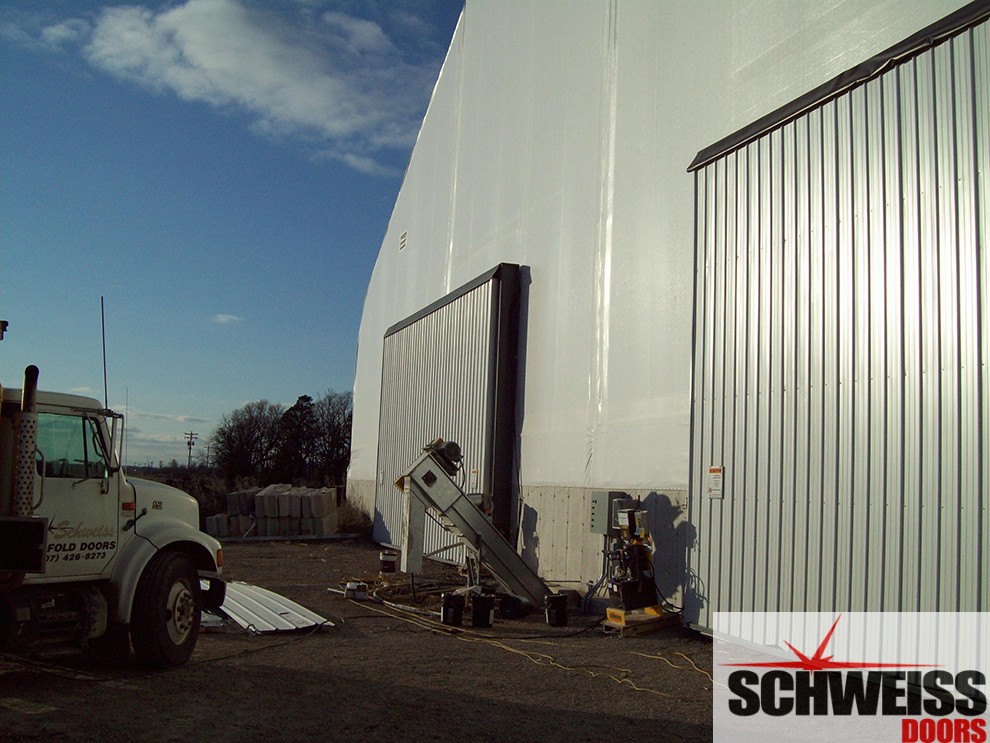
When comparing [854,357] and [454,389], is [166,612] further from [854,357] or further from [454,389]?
Answer: [454,389]

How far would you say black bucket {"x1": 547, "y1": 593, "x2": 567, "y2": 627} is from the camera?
13.6 m

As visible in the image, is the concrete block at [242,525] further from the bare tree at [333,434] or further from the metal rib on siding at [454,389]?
the bare tree at [333,434]

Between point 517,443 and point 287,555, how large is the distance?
9.18 meters

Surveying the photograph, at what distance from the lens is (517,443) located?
19391 millimetres

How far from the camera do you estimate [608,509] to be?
1416 centimetres

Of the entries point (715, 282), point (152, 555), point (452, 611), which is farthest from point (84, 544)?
point (715, 282)

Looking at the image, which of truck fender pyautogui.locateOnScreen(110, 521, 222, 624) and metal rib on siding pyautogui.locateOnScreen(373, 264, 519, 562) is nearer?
truck fender pyautogui.locateOnScreen(110, 521, 222, 624)

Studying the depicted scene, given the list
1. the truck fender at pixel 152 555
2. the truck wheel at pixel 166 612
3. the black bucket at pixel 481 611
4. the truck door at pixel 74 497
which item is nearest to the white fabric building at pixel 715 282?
the black bucket at pixel 481 611

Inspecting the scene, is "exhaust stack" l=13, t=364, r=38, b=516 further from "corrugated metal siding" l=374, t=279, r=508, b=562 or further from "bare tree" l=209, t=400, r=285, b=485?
"bare tree" l=209, t=400, r=285, b=485

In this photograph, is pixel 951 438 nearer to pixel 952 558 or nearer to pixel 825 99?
pixel 952 558

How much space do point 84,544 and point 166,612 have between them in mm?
1151

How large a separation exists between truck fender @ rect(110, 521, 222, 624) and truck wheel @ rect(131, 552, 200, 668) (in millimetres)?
99

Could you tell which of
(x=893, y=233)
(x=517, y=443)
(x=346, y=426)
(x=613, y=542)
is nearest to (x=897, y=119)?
(x=893, y=233)

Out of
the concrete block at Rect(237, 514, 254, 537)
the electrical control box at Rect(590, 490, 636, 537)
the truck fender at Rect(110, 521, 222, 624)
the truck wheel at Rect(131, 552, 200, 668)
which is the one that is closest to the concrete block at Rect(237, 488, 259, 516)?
the concrete block at Rect(237, 514, 254, 537)
